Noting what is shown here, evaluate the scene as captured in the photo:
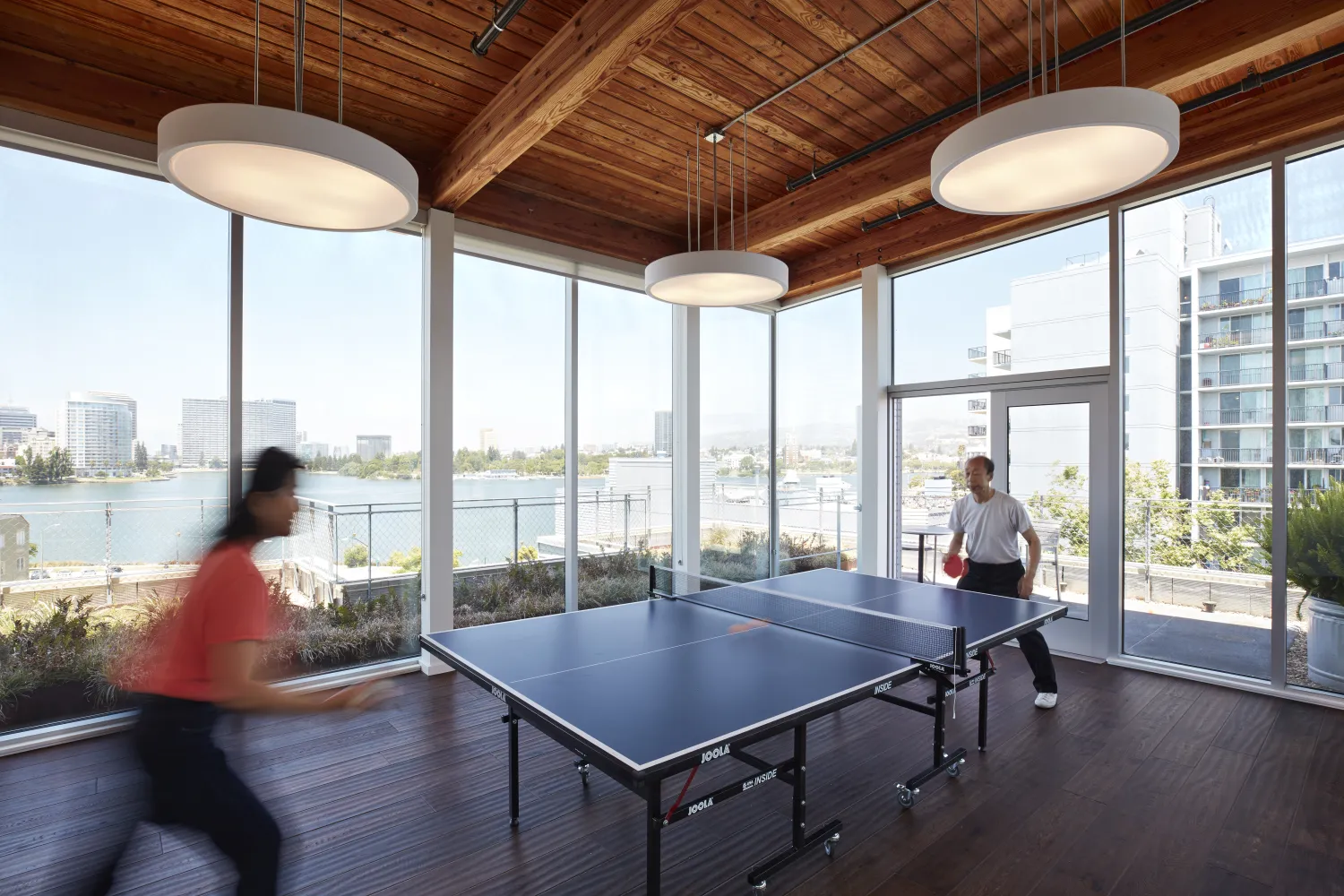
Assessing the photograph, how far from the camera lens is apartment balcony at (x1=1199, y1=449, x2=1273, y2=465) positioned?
14.4 feet

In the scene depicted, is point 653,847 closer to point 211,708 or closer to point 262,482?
point 211,708

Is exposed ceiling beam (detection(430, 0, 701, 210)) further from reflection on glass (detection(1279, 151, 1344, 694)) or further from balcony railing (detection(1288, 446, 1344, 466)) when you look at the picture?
balcony railing (detection(1288, 446, 1344, 466))

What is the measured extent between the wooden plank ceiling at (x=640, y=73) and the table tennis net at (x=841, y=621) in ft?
9.08

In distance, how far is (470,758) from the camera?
139 inches

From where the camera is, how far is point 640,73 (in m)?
3.95

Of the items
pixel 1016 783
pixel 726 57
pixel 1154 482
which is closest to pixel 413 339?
pixel 726 57

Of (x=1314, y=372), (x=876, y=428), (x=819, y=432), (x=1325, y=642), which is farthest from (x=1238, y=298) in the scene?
(x=819, y=432)

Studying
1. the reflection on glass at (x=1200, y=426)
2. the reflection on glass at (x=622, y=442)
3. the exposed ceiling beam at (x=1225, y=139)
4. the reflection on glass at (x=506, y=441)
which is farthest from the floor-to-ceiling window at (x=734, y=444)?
the reflection on glass at (x=1200, y=426)

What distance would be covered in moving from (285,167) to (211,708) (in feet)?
5.74

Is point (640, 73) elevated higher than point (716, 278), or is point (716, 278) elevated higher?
point (640, 73)

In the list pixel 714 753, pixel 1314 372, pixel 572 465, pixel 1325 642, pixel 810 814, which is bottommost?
pixel 810 814

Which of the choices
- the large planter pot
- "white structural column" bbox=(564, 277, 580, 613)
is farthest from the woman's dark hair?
the large planter pot

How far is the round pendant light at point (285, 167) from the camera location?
82.6 inches

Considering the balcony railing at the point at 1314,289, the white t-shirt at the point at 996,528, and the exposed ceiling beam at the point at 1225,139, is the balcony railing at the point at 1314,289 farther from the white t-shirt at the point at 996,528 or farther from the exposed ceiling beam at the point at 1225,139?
the white t-shirt at the point at 996,528
